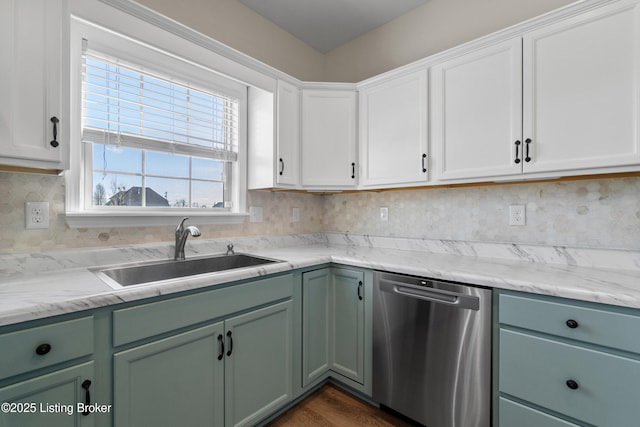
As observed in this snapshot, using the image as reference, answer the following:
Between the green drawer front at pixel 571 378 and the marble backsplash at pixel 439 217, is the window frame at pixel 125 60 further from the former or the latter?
the green drawer front at pixel 571 378

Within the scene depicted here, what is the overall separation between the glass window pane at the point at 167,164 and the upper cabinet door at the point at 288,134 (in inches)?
25.6

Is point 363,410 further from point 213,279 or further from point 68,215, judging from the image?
point 68,215

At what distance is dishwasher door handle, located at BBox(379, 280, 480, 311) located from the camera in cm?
145

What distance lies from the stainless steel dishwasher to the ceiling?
6.93ft

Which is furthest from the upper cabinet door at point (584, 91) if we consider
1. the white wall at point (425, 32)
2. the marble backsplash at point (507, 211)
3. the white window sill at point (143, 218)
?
the white window sill at point (143, 218)

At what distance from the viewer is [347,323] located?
1.98 m

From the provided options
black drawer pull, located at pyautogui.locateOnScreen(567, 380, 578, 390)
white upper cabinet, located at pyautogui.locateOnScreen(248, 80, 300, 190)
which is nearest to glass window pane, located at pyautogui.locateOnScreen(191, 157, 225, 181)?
white upper cabinet, located at pyautogui.locateOnScreen(248, 80, 300, 190)

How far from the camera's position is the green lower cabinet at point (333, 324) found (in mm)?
1901

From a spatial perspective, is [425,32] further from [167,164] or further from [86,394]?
[86,394]

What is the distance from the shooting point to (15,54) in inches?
44.0

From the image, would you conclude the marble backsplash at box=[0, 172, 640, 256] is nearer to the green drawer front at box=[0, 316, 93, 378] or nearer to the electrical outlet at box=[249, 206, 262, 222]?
the electrical outlet at box=[249, 206, 262, 222]

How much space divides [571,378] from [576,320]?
9.7 inches

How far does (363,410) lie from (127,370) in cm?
140

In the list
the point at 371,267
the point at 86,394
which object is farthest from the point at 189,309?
the point at 371,267
